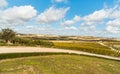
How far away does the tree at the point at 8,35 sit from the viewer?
63.2m

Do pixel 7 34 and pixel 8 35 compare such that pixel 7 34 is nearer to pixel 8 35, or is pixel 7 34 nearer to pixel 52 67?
pixel 8 35

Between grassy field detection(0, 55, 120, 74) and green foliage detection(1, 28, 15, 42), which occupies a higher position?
green foliage detection(1, 28, 15, 42)

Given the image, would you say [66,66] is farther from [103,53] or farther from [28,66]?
[103,53]

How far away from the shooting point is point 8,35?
2510 inches

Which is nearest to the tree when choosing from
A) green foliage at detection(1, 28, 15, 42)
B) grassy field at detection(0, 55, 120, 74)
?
green foliage at detection(1, 28, 15, 42)

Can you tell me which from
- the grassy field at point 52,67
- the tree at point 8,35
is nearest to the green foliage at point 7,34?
the tree at point 8,35

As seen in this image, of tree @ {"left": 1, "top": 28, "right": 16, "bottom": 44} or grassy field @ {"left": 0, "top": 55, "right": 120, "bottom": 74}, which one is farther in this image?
tree @ {"left": 1, "top": 28, "right": 16, "bottom": 44}

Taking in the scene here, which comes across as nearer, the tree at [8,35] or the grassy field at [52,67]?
the grassy field at [52,67]

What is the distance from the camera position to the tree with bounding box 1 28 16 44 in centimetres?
6323

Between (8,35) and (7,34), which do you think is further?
(7,34)

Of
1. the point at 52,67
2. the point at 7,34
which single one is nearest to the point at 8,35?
the point at 7,34

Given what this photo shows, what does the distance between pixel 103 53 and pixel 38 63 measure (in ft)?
96.8

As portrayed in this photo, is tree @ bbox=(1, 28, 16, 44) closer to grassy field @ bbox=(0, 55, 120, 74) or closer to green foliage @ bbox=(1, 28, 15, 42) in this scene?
green foliage @ bbox=(1, 28, 15, 42)

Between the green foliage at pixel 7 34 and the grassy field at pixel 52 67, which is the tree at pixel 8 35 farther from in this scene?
the grassy field at pixel 52 67
